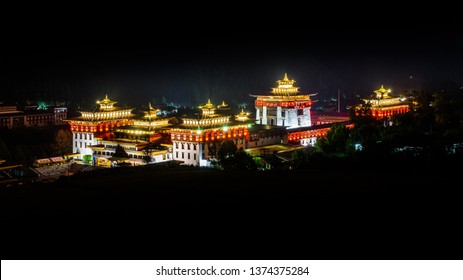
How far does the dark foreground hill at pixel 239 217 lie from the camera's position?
18.3m

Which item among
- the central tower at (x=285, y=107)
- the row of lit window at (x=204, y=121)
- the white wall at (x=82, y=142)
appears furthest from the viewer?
the central tower at (x=285, y=107)

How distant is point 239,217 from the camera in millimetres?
21891

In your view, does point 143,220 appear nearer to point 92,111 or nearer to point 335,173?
point 335,173

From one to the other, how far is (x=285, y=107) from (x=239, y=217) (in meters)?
42.3

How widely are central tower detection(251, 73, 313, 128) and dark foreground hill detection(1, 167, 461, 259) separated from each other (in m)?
32.2

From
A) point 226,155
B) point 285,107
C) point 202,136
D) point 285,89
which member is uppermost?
point 285,89

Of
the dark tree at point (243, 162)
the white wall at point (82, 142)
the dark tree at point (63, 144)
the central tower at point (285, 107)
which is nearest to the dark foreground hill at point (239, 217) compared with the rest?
the dark tree at point (243, 162)

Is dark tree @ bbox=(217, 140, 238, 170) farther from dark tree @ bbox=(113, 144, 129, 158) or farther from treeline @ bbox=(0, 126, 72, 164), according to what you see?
treeline @ bbox=(0, 126, 72, 164)

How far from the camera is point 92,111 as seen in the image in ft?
185

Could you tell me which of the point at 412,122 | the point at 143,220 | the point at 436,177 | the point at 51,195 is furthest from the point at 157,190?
the point at 412,122

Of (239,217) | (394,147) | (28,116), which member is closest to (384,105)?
(394,147)

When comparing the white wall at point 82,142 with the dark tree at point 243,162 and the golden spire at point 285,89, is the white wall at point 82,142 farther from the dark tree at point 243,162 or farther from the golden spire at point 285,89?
the golden spire at point 285,89

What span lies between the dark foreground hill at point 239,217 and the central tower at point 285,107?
3222cm

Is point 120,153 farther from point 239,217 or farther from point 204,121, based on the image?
point 239,217
